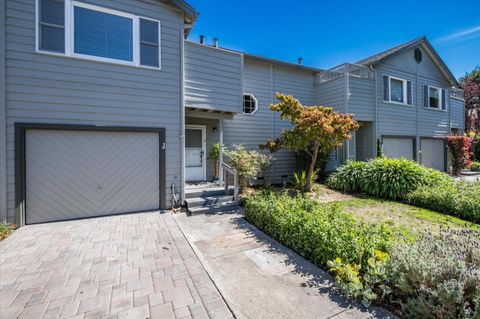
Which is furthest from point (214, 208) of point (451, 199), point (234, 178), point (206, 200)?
point (451, 199)

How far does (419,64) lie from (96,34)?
16.3m

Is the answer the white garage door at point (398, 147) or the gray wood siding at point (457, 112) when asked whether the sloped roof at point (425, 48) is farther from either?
the white garage door at point (398, 147)

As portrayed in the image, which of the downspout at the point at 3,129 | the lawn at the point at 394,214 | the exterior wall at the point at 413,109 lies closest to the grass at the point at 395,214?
the lawn at the point at 394,214

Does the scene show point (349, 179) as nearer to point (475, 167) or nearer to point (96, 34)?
point (96, 34)

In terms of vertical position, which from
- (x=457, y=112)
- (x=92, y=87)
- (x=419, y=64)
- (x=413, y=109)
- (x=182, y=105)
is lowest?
(x=182, y=105)

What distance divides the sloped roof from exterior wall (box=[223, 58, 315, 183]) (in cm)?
448

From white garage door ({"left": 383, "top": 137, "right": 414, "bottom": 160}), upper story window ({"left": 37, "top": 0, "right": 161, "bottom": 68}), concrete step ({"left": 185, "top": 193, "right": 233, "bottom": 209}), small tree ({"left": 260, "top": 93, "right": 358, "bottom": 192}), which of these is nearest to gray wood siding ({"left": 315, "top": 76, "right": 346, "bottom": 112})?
small tree ({"left": 260, "top": 93, "right": 358, "bottom": 192})

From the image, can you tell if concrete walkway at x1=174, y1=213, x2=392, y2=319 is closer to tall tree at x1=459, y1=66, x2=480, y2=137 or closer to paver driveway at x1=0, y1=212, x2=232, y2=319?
paver driveway at x1=0, y1=212, x2=232, y2=319

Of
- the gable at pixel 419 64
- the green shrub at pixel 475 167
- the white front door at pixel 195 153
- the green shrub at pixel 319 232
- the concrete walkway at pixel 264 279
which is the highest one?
the gable at pixel 419 64

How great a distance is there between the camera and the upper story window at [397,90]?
11.9 m

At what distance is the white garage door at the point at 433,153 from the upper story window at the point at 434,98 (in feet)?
6.97

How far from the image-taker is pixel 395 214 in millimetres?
6250

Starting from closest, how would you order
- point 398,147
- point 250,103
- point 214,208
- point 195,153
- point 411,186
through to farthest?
point 214,208
point 411,186
point 195,153
point 250,103
point 398,147

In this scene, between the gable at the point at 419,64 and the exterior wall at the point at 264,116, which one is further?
the gable at the point at 419,64
